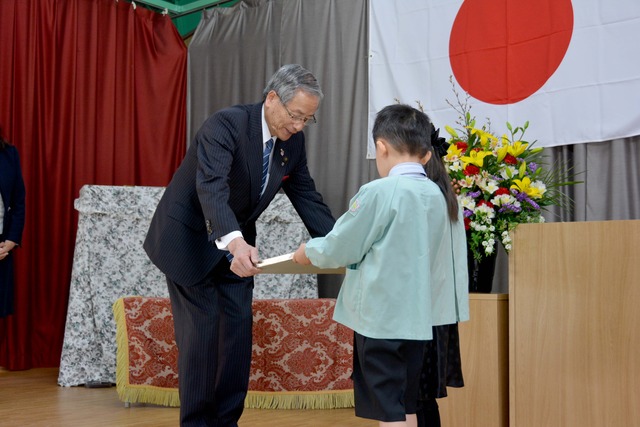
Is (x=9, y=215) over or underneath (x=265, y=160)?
underneath

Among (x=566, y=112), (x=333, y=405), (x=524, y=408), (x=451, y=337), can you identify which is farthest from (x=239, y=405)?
(x=566, y=112)

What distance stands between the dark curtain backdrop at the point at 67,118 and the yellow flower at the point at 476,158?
9.66 ft

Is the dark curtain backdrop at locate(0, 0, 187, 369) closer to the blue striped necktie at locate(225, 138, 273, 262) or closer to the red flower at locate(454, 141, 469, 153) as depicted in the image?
the blue striped necktie at locate(225, 138, 273, 262)

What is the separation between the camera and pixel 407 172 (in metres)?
1.84

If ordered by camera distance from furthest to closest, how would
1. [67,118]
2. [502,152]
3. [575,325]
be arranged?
[67,118]
[502,152]
[575,325]

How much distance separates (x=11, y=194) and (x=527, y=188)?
2700mm

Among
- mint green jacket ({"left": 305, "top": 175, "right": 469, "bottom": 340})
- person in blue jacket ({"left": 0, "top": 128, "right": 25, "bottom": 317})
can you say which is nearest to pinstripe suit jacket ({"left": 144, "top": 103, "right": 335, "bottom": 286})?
mint green jacket ({"left": 305, "top": 175, "right": 469, "bottom": 340})

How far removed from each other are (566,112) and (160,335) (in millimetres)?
2161

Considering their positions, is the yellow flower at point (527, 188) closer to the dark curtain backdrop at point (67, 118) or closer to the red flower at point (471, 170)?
the red flower at point (471, 170)

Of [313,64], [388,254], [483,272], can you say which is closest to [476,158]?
[483,272]

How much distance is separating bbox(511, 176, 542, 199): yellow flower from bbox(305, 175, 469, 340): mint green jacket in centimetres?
90

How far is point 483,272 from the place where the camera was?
2727 millimetres

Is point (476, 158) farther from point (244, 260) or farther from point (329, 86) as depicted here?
point (329, 86)

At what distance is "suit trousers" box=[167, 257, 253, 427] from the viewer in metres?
2.24
